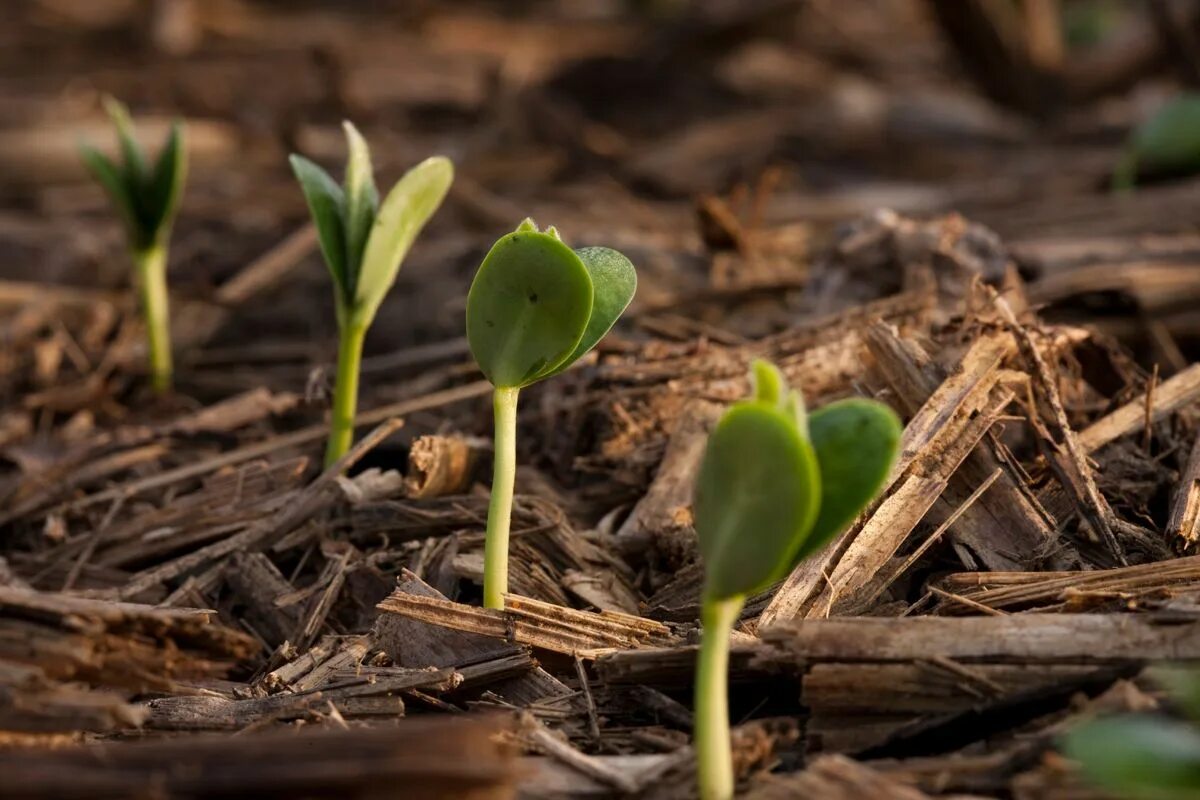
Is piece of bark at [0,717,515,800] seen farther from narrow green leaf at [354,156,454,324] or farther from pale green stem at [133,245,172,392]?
pale green stem at [133,245,172,392]

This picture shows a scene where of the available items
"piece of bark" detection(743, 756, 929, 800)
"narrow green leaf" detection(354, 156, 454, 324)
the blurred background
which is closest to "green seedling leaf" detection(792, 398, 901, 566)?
"piece of bark" detection(743, 756, 929, 800)

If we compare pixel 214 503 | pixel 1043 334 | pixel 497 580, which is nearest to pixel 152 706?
Answer: pixel 497 580

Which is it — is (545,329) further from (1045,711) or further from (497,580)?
(1045,711)

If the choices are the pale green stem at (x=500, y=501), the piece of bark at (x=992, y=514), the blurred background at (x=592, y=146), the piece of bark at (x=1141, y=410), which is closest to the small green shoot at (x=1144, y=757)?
the piece of bark at (x=992, y=514)

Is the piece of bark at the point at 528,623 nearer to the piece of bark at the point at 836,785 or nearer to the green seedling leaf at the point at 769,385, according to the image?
the piece of bark at the point at 836,785

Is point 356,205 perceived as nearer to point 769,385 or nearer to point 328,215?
point 328,215

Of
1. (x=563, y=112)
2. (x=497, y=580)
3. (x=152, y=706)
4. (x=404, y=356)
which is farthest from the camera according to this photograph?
(x=563, y=112)

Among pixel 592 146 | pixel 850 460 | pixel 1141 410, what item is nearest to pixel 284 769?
pixel 850 460
